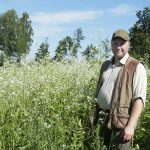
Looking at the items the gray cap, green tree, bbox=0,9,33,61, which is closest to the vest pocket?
the gray cap

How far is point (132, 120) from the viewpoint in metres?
5.49

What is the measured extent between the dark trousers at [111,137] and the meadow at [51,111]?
9 centimetres

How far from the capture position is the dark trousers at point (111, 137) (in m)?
5.68

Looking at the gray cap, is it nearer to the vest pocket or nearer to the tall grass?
the vest pocket

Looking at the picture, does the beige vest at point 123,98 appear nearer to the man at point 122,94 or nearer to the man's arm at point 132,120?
the man at point 122,94

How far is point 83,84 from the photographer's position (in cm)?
798

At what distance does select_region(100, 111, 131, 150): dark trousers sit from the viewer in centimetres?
568

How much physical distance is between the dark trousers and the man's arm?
5.5 inches

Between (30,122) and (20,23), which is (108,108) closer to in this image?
(30,122)

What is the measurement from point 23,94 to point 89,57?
192cm

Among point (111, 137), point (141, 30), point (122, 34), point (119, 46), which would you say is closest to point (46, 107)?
point (111, 137)

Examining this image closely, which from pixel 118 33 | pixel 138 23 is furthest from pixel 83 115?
pixel 138 23

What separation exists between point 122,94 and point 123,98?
0.05m

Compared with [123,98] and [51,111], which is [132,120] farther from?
[51,111]
